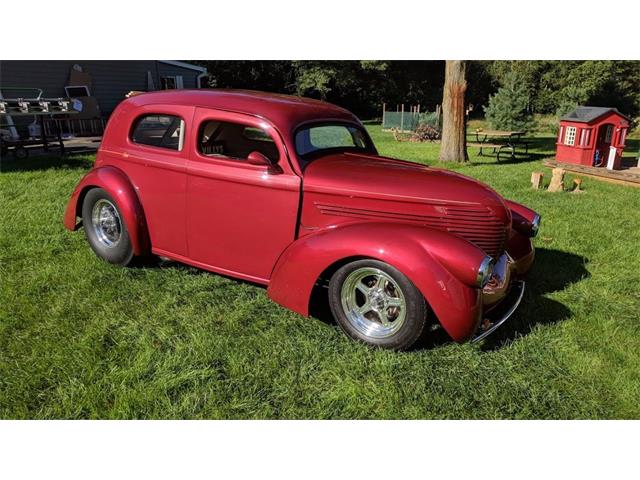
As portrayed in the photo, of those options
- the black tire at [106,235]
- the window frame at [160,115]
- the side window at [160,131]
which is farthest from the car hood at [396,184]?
the black tire at [106,235]

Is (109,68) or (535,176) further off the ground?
(109,68)

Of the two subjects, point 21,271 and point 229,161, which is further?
point 21,271

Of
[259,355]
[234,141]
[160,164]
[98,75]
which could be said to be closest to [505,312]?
[259,355]

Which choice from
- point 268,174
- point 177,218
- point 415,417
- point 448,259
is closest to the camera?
point 415,417

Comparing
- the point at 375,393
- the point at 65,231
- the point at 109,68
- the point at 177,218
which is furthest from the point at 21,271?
the point at 109,68

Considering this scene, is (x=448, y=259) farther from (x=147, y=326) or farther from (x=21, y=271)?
(x=21, y=271)

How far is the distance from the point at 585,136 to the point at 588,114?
0.63 m

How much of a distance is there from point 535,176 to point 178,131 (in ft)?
23.9

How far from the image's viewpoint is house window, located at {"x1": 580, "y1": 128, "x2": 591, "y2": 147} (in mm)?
11688

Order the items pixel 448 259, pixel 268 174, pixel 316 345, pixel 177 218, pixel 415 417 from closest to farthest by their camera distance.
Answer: pixel 415 417 → pixel 448 259 → pixel 316 345 → pixel 268 174 → pixel 177 218

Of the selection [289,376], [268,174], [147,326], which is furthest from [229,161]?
[289,376]

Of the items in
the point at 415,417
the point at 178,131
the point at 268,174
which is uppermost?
the point at 178,131

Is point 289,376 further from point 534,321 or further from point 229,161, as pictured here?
point 534,321

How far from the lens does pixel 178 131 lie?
13.8 ft
